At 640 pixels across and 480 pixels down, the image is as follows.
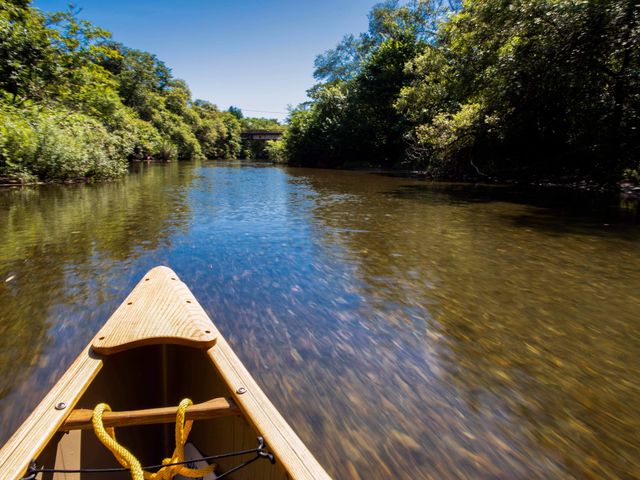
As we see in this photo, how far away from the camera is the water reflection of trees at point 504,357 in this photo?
6.94 ft

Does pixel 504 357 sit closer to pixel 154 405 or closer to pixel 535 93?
pixel 154 405

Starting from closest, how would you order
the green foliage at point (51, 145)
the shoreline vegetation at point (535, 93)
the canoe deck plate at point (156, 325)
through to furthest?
the canoe deck plate at point (156, 325) → the green foliage at point (51, 145) → the shoreline vegetation at point (535, 93)

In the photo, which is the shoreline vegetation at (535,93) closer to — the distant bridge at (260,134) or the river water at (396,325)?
the river water at (396,325)

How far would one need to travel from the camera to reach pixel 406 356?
10.1 ft

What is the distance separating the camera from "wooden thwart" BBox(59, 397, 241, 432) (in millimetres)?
1551

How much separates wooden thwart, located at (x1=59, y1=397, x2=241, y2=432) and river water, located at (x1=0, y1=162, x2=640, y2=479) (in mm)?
752

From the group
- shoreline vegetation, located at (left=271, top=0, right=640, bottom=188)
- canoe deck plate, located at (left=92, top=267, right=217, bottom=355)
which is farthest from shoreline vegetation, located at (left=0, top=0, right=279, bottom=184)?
shoreline vegetation, located at (left=271, top=0, right=640, bottom=188)

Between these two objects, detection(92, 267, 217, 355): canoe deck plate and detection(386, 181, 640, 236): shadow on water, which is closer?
detection(92, 267, 217, 355): canoe deck plate

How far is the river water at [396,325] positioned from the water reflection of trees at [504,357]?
0.6 inches

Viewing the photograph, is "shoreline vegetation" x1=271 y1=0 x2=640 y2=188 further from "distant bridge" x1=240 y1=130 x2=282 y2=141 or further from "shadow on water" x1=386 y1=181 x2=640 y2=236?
"distant bridge" x1=240 y1=130 x2=282 y2=141

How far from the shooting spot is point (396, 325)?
143 inches

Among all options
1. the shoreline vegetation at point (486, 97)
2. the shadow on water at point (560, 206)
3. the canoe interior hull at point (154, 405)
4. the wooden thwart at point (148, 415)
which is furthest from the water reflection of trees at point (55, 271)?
the shadow on water at point (560, 206)

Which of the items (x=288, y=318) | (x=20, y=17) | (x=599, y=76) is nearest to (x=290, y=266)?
(x=288, y=318)

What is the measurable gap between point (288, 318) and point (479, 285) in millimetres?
2561
